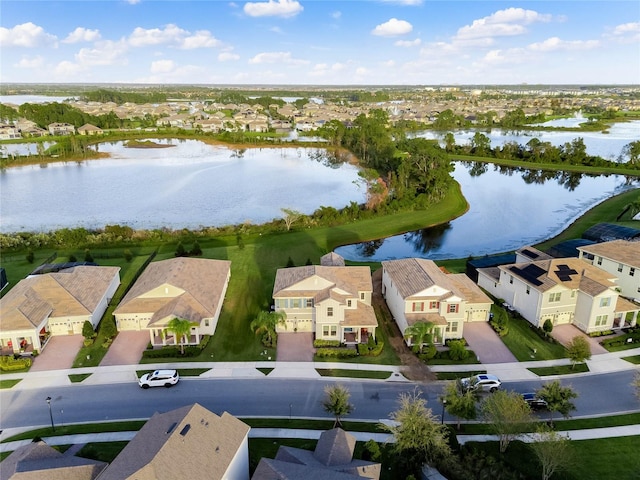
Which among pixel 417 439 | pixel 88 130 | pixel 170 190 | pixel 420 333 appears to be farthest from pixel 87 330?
pixel 88 130

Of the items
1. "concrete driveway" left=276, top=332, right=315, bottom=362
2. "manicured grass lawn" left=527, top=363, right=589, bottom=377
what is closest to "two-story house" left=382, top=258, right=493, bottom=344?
"manicured grass lawn" left=527, top=363, right=589, bottom=377

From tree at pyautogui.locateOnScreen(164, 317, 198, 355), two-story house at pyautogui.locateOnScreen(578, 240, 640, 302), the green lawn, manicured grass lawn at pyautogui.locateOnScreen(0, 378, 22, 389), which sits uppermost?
two-story house at pyautogui.locateOnScreen(578, 240, 640, 302)

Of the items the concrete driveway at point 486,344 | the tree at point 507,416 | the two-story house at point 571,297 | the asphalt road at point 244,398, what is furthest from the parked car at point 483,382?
the two-story house at point 571,297

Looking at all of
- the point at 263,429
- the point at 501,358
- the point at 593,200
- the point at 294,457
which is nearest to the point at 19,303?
the point at 263,429

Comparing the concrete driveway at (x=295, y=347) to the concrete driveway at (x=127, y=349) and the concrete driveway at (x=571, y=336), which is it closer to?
the concrete driveway at (x=127, y=349)

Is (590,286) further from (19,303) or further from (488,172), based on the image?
(488,172)

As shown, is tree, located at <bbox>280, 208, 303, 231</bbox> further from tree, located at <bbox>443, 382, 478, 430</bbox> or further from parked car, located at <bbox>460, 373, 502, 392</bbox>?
tree, located at <bbox>443, 382, 478, 430</bbox>

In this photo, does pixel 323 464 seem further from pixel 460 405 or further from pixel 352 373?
pixel 352 373
